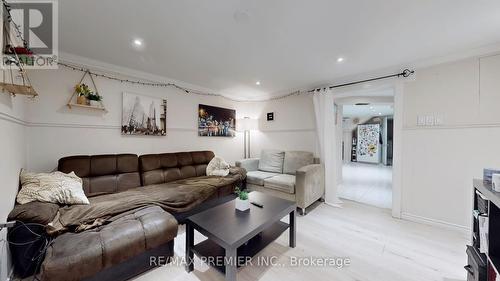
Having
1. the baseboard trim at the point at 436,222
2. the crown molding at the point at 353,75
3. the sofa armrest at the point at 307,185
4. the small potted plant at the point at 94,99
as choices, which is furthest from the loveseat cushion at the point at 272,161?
the small potted plant at the point at 94,99

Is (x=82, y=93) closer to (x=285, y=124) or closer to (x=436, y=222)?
(x=285, y=124)

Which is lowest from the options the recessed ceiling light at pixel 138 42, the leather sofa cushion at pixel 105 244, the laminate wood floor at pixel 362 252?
the laminate wood floor at pixel 362 252

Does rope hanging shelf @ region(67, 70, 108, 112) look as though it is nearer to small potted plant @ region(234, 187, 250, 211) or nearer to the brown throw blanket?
the brown throw blanket

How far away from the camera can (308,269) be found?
5.21ft

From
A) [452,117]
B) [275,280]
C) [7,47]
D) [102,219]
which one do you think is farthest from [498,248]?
[7,47]

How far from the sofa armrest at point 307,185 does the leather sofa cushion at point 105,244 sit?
174 cm

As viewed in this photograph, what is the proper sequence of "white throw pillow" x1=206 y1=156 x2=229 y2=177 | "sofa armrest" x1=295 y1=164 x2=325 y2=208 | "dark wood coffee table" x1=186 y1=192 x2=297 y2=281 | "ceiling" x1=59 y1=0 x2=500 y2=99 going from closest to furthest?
"dark wood coffee table" x1=186 y1=192 x2=297 y2=281, "ceiling" x1=59 y1=0 x2=500 y2=99, "sofa armrest" x1=295 y1=164 x2=325 y2=208, "white throw pillow" x1=206 y1=156 x2=229 y2=177

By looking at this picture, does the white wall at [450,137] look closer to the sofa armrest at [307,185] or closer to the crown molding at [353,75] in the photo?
the crown molding at [353,75]

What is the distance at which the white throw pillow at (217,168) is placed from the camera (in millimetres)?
3160

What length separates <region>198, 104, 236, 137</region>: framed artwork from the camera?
3696mm

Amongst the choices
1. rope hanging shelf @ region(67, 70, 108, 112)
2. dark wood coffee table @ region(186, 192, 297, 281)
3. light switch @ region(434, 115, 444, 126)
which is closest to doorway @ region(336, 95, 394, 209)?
light switch @ region(434, 115, 444, 126)

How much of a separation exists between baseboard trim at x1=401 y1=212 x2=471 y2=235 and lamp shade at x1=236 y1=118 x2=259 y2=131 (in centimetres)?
308

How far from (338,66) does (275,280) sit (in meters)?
2.76

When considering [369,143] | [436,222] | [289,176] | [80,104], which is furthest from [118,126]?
[369,143]
